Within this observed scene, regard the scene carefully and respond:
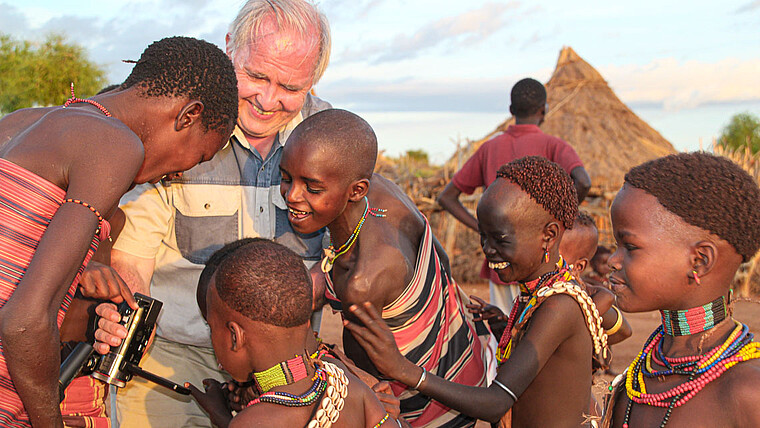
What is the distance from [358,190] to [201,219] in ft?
2.99

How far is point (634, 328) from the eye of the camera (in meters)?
9.30

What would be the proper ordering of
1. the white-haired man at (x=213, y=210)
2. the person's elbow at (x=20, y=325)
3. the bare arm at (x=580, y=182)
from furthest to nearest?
the bare arm at (x=580, y=182) < the white-haired man at (x=213, y=210) < the person's elbow at (x=20, y=325)

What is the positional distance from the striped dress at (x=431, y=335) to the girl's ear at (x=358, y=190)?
14.2 inches

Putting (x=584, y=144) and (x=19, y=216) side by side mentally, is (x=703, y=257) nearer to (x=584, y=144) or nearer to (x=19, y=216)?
(x=19, y=216)

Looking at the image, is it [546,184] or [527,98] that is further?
[527,98]

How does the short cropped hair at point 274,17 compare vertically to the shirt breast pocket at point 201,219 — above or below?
above

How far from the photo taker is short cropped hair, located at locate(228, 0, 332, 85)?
3180 mm

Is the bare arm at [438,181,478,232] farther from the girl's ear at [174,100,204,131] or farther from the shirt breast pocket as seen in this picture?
the girl's ear at [174,100,204,131]

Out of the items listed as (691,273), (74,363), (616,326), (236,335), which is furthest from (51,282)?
(616,326)

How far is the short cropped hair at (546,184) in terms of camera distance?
9.13 feet

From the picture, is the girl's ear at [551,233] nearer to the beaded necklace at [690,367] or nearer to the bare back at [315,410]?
the beaded necklace at [690,367]

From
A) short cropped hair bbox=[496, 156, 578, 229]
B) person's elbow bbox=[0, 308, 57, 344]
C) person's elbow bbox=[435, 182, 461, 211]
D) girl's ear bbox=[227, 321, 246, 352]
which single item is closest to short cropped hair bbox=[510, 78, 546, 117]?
person's elbow bbox=[435, 182, 461, 211]

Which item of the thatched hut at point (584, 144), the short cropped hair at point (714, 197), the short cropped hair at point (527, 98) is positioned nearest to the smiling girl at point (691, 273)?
the short cropped hair at point (714, 197)

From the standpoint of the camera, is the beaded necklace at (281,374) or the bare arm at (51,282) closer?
the bare arm at (51,282)
